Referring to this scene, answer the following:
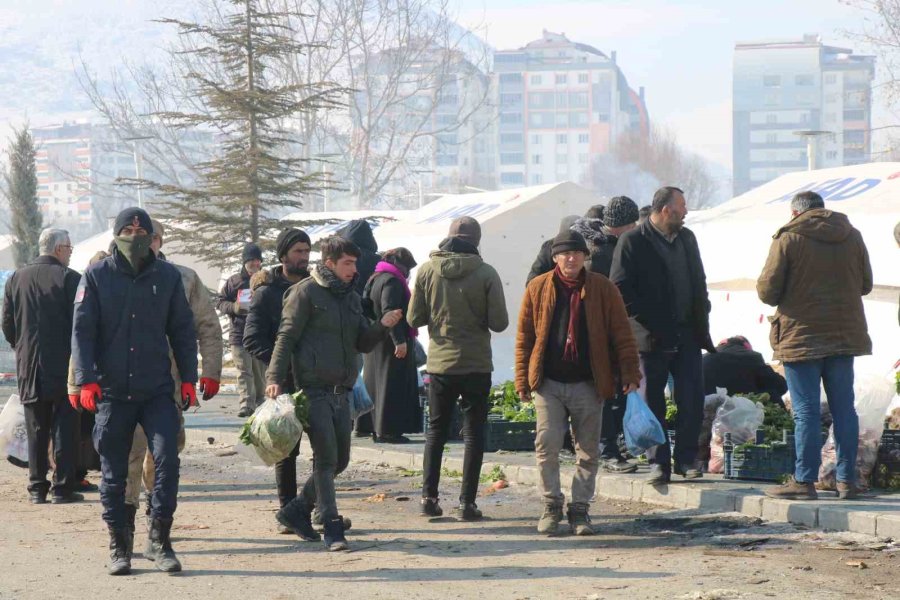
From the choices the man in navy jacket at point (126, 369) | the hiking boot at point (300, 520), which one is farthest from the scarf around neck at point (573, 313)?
the man in navy jacket at point (126, 369)

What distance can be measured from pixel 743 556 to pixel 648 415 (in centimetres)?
147

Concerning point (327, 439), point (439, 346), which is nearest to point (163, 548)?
point (327, 439)

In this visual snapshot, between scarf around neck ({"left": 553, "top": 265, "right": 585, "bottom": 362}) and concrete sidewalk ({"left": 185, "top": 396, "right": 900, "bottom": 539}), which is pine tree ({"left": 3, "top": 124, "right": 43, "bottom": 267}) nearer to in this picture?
concrete sidewalk ({"left": 185, "top": 396, "right": 900, "bottom": 539})

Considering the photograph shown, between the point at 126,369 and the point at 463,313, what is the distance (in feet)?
8.19

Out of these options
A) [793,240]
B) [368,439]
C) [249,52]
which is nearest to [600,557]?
[793,240]

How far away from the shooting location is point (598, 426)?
853 centimetres

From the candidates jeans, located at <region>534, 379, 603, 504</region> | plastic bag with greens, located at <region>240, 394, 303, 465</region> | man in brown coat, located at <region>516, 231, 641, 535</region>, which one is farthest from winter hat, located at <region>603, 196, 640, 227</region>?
plastic bag with greens, located at <region>240, 394, 303, 465</region>

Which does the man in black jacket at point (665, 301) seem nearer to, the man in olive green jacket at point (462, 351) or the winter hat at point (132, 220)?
the man in olive green jacket at point (462, 351)

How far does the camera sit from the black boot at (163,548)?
7535mm

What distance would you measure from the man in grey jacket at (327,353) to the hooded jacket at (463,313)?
2.76 ft

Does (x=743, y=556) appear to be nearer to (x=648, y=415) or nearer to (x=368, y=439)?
(x=648, y=415)

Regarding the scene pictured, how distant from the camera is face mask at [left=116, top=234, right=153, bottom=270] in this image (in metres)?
7.53

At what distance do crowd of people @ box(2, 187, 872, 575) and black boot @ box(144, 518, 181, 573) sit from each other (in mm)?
17

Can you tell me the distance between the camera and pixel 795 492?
8.91 m
